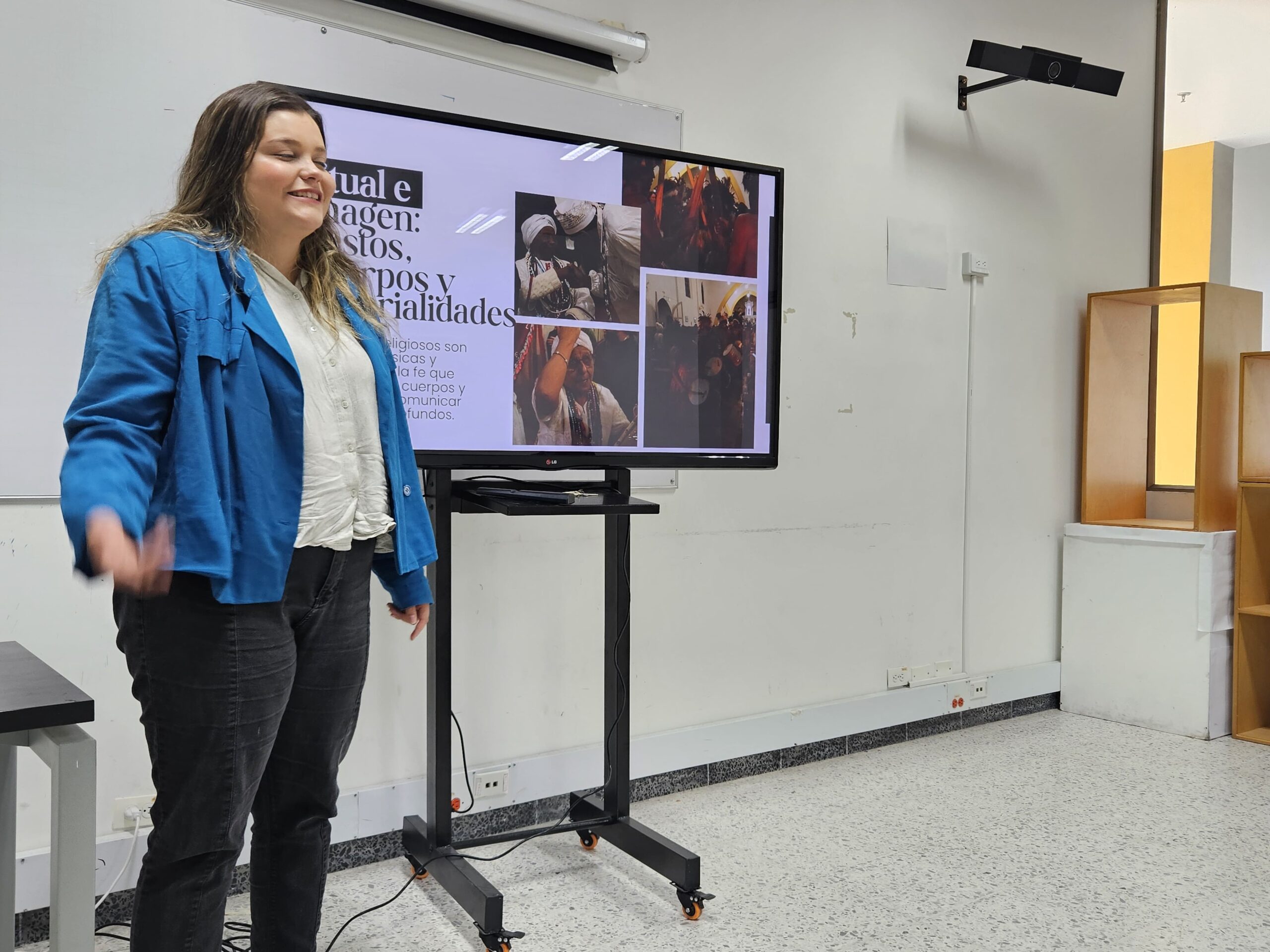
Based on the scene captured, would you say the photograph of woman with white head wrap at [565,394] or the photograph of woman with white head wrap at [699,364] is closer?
the photograph of woman with white head wrap at [565,394]

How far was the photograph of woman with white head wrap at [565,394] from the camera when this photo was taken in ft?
6.99

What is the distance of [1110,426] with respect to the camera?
150 inches

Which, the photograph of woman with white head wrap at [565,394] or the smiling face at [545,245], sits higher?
the smiling face at [545,245]

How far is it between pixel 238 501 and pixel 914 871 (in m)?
1.75

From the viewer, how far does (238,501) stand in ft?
4.00

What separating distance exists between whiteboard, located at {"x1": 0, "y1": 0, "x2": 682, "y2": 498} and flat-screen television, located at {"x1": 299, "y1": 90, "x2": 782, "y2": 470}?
374 mm

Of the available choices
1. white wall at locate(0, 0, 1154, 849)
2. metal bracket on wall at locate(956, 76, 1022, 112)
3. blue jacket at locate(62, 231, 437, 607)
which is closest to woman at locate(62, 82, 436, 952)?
blue jacket at locate(62, 231, 437, 607)

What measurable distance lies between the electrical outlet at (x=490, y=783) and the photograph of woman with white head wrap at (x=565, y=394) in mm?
873

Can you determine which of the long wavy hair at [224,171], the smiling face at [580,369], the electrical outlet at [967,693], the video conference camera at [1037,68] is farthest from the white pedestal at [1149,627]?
the long wavy hair at [224,171]

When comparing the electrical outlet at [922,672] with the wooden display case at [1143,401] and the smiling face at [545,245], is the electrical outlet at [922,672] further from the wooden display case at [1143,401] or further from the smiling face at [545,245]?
the smiling face at [545,245]

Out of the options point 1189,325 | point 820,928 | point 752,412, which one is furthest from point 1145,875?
point 1189,325

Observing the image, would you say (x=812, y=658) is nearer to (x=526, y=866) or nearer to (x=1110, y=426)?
(x=526, y=866)

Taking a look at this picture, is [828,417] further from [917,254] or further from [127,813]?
[127,813]

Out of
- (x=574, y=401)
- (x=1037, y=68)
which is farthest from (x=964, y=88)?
(x=574, y=401)
